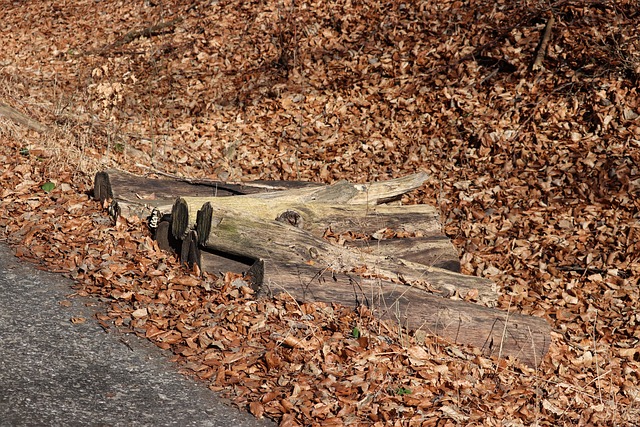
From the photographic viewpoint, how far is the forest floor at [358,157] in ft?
15.8

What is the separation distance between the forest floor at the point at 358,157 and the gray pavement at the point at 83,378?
19 centimetres

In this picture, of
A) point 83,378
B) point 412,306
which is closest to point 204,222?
point 83,378

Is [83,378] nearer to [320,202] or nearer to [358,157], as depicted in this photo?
[320,202]

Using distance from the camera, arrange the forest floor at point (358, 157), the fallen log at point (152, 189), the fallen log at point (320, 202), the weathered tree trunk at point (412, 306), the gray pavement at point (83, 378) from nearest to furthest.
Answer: the gray pavement at point (83, 378) → the forest floor at point (358, 157) → the weathered tree trunk at point (412, 306) → the fallen log at point (320, 202) → the fallen log at point (152, 189)

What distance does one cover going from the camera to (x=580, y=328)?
6.63 meters

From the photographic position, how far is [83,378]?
4469 mm

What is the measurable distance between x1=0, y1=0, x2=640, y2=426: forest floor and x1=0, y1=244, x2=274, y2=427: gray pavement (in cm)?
19

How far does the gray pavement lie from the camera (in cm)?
409

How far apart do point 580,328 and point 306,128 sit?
4946 mm

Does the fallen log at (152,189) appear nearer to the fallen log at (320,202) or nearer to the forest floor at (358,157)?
the forest floor at (358,157)

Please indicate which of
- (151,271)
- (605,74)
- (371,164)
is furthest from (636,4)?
(151,271)

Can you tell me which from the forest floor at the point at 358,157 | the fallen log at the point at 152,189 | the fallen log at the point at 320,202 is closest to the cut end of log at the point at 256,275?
the forest floor at the point at 358,157

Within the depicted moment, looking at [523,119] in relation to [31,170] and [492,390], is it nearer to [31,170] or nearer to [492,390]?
[492,390]

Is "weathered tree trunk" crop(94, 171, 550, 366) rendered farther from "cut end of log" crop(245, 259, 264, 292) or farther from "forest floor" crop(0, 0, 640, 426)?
"forest floor" crop(0, 0, 640, 426)
